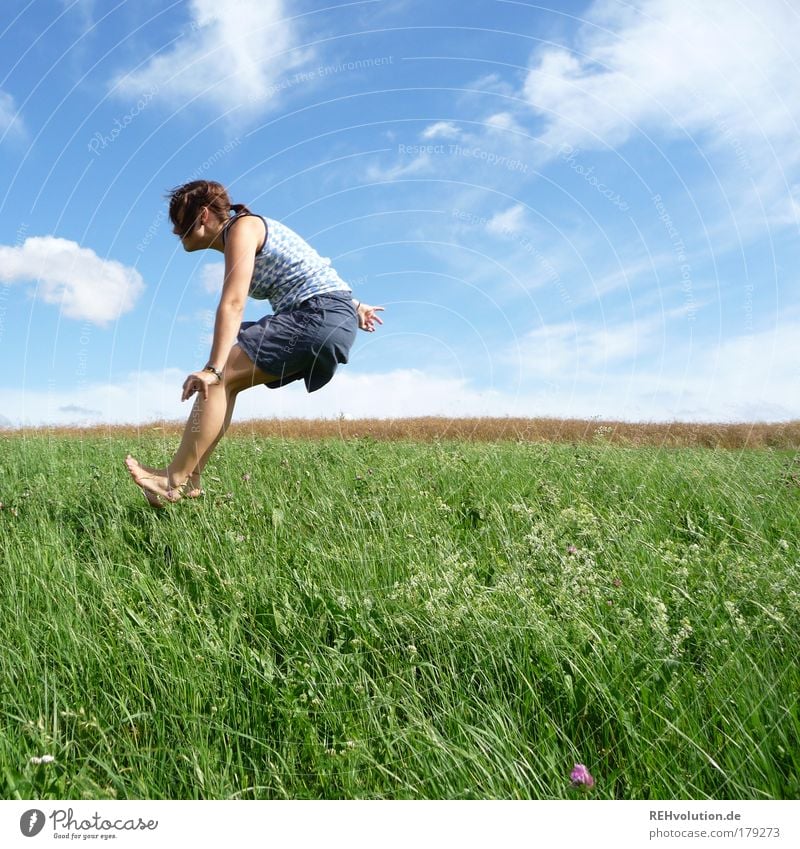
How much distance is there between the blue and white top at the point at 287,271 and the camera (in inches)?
163

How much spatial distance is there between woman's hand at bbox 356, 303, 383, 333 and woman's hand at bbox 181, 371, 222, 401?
4.13 ft

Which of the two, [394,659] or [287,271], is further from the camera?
[287,271]

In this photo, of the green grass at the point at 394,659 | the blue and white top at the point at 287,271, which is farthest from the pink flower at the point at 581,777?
the blue and white top at the point at 287,271

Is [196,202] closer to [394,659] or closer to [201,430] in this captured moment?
[201,430]

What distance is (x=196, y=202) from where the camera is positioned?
4172 mm

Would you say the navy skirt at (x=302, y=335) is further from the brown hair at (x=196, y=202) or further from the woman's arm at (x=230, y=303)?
the brown hair at (x=196, y=202)

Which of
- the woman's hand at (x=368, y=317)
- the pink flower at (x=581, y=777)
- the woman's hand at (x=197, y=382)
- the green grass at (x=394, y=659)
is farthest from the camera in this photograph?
the woman's hand at (x=368, y=317)

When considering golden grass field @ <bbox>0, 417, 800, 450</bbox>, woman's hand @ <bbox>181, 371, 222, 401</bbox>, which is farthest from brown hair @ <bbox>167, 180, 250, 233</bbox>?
golden grass field @ <bbox>0, 417, 800, 450</bbox>

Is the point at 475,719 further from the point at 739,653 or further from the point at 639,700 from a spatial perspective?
the point at 739,653

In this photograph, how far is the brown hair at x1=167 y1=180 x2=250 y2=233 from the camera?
→ 416 cm

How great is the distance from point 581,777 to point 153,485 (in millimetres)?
3224

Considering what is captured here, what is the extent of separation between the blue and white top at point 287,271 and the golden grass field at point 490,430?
8039mm

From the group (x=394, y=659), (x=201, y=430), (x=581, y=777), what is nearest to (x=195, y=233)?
(x=201, y=430)
